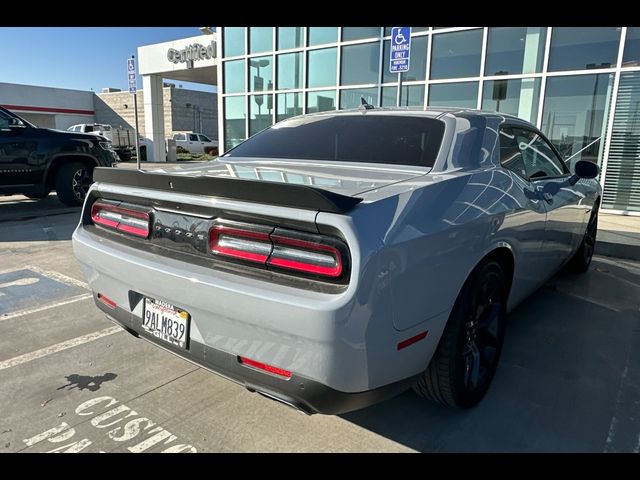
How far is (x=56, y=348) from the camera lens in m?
3.09

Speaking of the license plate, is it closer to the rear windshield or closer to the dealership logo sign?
the rear windshield

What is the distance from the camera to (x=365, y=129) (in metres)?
3.02

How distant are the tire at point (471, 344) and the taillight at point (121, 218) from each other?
1540 millimetres

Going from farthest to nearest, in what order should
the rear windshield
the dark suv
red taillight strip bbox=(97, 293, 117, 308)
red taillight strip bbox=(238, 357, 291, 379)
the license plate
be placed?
the dark suv < the rear windshield < red taillight strip bbox=(97, 293, 117, 308) < the license plate < red taillight strip bbox=(238, 357, 291, 379)

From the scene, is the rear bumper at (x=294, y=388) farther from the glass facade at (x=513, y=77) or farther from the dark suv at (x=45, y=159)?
the dark suv at (x=45, y=159)

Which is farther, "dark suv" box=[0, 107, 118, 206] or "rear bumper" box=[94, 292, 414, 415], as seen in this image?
"dark suv" box=[0, 107, 118, 206]

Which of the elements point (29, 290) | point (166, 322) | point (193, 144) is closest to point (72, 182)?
point (29, 290)

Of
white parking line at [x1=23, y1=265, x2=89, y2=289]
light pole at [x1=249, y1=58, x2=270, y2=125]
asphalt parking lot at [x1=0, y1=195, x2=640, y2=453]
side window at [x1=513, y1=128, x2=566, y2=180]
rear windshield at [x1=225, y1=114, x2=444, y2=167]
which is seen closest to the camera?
asphalt parking lot at [x1=0, y1=195, x2=640, y2=453]

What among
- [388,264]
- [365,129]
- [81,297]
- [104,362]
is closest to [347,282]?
[388,264]

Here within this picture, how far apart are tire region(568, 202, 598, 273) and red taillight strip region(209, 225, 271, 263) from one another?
4.01 metres

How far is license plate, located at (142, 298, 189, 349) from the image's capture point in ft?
6.79

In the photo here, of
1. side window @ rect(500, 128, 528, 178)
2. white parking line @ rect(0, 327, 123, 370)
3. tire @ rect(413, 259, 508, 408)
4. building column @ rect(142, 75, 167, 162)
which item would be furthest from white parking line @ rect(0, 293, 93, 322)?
building column @ rect(142, 75, 167, 162)

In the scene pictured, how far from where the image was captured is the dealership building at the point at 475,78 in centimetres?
829

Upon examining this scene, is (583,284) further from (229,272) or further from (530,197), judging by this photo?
(229,272)
